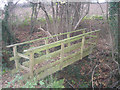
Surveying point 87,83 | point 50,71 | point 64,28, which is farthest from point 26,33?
point 87,83

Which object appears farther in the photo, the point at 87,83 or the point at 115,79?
the point at 87,83

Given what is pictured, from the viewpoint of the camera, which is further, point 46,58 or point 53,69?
point 53,69

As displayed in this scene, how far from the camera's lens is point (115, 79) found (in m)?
4.07

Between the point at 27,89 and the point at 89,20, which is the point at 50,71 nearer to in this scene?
the point at 27,89

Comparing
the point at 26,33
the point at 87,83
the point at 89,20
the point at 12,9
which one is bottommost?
the point at 87,83

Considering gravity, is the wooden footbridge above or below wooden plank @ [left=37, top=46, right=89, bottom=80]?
above

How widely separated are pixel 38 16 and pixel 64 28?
8.74 ft

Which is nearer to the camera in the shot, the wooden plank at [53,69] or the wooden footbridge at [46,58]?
the wooden footbridge at [46,58]

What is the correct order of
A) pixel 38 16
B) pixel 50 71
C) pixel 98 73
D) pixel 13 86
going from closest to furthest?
pixel 13 86 → pixel 50 71 → pixel 98 73 → pixel 38 16

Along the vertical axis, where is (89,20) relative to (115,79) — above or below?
above

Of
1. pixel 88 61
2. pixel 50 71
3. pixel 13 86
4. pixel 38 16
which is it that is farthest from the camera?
pixel 38 16

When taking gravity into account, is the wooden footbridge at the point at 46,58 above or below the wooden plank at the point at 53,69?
above

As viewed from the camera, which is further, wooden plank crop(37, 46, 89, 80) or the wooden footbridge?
wooden plank crop(37, 46, 89, 80)

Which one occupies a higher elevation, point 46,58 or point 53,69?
point 46,58
